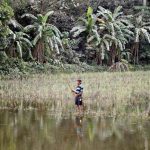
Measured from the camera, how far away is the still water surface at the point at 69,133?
8913 mm

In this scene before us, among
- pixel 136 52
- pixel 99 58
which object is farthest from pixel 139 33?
pixel 99 58

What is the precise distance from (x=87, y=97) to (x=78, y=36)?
16016 mm

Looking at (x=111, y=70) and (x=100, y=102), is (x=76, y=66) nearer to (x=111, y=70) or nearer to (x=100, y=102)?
(x=111, y=70)

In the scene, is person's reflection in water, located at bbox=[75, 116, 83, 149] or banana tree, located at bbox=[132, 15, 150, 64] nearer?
person's reflection in water, located at bbox=[75, 116, 83, 149]

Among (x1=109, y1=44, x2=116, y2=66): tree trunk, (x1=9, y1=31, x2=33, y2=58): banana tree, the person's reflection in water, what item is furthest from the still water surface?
(x1=109, y1=44, x2=116, y2=66): tree trunk

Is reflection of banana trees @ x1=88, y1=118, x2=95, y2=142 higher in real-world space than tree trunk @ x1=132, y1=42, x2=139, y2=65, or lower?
lower

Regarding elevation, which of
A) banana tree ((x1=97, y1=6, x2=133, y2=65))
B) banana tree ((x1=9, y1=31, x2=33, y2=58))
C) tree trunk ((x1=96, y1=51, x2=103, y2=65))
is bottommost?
tree trunk ((x1=96, y1=51, x2=103, y2=65))

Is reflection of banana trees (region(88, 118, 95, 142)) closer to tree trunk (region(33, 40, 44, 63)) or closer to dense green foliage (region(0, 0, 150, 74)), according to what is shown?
dense green foliage (region(0, 0, 150, 74))

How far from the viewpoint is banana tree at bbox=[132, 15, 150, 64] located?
100 ft

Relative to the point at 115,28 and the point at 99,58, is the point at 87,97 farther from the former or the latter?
the point at 115,28

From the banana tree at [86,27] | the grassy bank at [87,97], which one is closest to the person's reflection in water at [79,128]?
the grassy bank at [87,97]

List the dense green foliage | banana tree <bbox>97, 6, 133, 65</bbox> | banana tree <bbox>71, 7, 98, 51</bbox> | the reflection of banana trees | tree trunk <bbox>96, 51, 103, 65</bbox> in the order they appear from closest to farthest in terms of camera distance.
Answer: the reflection of banana trees
the dense green foliage
banana tree <bbox>71, 7, 98, 51</bbox>
banana tree <bbox>97, 6, 133, 65</bbox>
tree trunk <bbox>96, 51, 103, 65</bbox>

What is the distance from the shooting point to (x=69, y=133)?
33.4ft

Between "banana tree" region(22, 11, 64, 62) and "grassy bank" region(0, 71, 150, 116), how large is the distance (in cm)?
726
